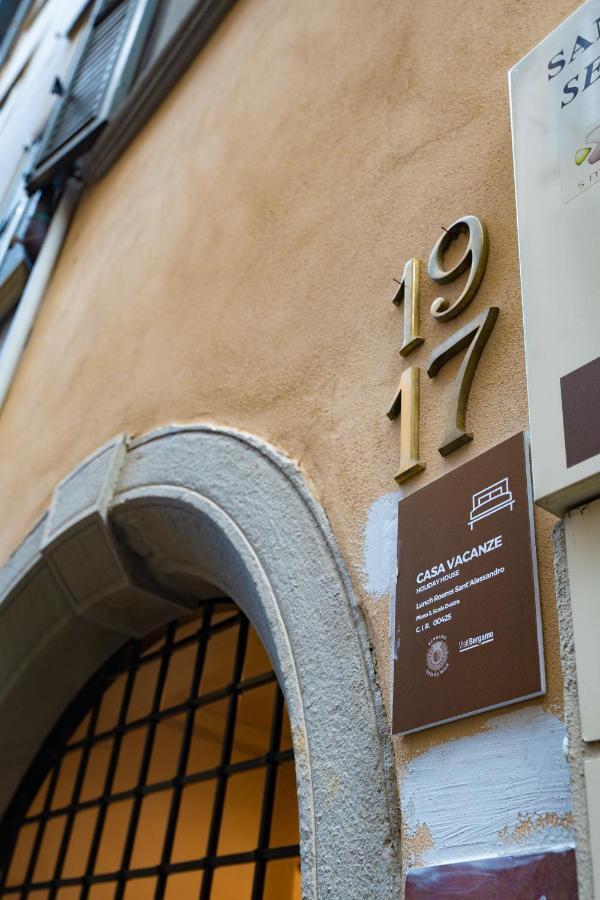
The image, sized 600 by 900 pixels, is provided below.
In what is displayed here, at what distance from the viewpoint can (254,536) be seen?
6.75 feet

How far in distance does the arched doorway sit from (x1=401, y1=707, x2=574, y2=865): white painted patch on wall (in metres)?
0.98

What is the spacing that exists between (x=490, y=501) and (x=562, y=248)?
444 mm

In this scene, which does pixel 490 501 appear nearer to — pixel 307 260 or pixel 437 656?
pixel 437 656

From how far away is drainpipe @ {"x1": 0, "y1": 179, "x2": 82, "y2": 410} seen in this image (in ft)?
14.8

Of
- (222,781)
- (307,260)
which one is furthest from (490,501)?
(222,781)

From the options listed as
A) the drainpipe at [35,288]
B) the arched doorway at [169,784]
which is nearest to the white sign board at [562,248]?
the arched doorway at [169,784]

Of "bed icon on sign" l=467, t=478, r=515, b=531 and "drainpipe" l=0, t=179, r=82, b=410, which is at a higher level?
"drainpipe" l=0, t=179, r=82, b=410

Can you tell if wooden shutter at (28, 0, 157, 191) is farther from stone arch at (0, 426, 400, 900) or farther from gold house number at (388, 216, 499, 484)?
gold house number at (388, 216, 499, 484)

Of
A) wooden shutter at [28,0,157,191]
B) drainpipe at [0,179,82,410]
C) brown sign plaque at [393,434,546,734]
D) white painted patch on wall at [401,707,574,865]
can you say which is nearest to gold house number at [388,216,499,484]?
brown sign plaque at [393,434,546,734]

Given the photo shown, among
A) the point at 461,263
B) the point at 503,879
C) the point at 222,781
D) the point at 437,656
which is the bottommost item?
the point at 503,879

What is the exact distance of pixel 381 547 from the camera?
1713 mm

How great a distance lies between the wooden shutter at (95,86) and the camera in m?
4.93

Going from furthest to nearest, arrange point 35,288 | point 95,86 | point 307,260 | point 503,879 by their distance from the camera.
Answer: point 95,86 → point 35,288 → point 307,260 → point 503,879

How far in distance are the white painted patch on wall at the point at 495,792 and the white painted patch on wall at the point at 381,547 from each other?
35cm
